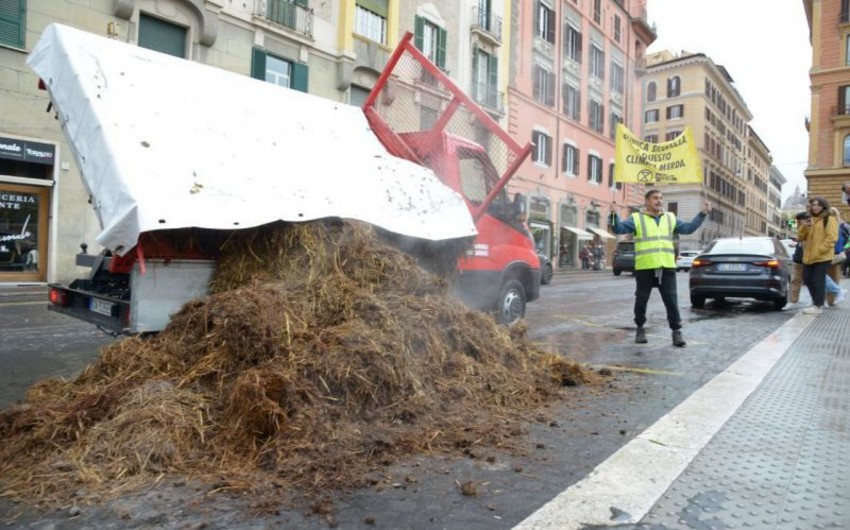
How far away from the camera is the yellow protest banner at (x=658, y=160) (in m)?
8.38

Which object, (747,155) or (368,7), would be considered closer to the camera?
(368,7)

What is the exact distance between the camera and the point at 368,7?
20.9m

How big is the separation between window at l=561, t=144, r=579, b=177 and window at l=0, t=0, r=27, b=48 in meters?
24.7

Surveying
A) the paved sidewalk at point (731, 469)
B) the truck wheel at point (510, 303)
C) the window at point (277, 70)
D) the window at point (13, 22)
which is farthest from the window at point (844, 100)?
the window at point (13, 22)

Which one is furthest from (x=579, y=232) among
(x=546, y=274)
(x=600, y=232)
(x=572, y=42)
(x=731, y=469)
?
(x=731, y=469)

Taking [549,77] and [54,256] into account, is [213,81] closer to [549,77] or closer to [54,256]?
[54,256]

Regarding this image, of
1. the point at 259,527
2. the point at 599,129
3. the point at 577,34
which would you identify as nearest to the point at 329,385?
the point at 259,527

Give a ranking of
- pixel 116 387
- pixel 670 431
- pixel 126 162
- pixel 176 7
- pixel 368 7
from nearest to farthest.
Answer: pixel 116 387
pixel 670 431
pixel 126 162
pixel 176 7
pixel 368 7

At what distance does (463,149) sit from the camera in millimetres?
6164

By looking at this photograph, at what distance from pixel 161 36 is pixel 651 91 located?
57.7 metres

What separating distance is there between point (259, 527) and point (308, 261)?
81.1 inches

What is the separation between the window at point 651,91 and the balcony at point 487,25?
138 feet

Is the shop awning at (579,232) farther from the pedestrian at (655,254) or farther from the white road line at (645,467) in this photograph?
the white road line at (645,467)

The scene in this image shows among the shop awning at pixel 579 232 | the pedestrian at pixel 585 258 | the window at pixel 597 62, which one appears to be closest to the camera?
the window at pixel 597 62
